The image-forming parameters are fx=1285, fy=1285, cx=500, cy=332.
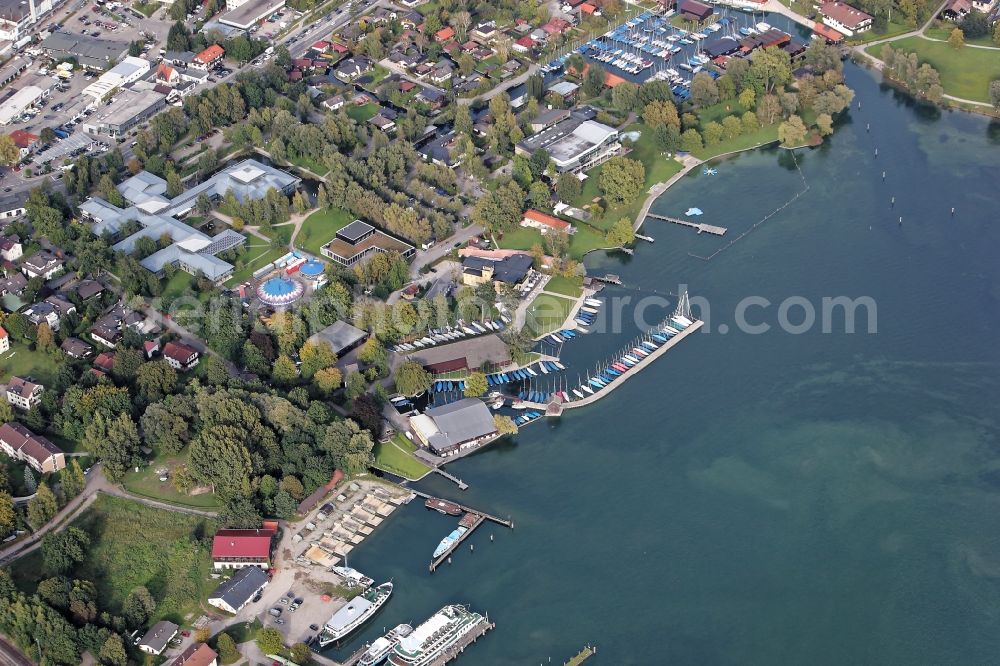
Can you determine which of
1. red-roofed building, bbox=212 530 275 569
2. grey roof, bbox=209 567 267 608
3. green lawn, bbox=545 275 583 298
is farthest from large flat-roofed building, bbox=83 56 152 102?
grey roof, bbox=209 567 267 608

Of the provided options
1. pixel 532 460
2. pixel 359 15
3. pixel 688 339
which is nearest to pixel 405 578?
pixel 532 460


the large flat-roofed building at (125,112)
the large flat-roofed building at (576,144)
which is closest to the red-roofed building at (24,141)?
the large flat-roofed building at (125,112)

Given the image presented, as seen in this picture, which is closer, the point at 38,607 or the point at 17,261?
the point at 38,607

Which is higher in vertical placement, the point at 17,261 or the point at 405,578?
the point at 17,261

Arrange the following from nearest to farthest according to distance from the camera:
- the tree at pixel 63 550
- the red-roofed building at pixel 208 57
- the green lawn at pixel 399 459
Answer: the tree at pixel 63 550
the green lawn at pixel 399 459
the red-roofed building at pixel 208 57

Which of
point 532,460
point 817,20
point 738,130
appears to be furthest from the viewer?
point 817,20

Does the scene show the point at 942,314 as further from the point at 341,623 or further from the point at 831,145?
the point at 341,623

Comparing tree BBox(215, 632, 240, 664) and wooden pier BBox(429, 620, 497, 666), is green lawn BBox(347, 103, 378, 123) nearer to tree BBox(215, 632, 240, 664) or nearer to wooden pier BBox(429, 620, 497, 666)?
wooden pier BBox(429, 620, 497, 666)

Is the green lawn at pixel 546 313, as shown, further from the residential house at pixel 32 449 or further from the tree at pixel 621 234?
the residential house at pixel 32 449
